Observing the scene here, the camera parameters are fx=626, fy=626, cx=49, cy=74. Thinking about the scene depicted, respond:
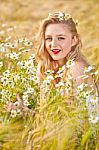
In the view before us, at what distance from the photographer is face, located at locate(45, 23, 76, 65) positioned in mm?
3518

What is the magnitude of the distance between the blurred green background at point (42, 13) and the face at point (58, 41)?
1.79 metres

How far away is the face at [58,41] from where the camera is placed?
11.5 feet

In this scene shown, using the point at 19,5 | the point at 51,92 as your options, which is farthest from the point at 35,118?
the point at 19,5

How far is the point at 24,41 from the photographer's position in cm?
402

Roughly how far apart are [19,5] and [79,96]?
14.6ft

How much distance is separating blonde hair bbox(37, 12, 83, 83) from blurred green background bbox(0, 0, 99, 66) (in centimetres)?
172

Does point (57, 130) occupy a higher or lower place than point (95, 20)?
lower

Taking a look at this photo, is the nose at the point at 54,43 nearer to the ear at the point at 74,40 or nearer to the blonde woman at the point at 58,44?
the blonde woman at the point at 58,44

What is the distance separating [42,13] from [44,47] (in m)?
3.18

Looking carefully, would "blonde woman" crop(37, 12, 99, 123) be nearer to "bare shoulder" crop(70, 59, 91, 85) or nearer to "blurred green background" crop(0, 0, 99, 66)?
"bare shoulder" crop(70, 59, 91, 85)

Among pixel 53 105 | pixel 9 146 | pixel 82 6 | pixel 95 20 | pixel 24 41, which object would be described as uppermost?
pixel 82 6

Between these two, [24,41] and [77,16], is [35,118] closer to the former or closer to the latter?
[24,41]

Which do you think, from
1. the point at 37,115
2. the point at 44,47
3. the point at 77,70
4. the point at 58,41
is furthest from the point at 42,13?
the point at 37,115

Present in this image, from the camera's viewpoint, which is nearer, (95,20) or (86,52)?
(86,52)
